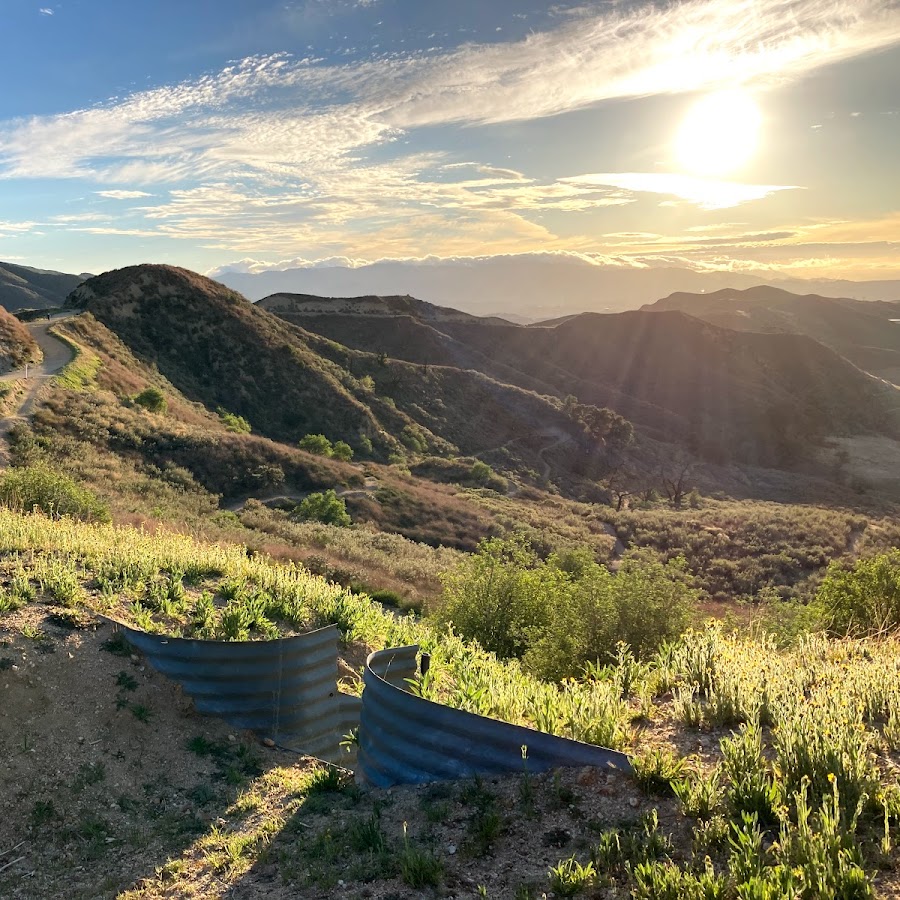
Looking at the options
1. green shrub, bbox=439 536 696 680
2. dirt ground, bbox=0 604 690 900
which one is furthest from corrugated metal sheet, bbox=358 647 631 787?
green shrub, bbox=439 536 696 680

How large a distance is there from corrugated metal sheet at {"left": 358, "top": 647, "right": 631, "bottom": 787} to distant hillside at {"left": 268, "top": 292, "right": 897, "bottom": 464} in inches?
3152

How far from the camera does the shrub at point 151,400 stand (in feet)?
124

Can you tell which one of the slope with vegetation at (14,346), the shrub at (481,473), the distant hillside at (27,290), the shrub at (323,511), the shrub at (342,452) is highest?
the distant hillside at (27,290)

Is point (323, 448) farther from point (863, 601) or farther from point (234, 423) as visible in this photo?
point (863, 601)

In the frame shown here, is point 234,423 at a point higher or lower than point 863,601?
higher

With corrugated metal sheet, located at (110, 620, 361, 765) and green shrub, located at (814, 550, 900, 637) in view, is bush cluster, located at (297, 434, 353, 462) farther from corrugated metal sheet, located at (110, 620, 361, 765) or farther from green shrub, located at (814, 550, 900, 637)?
corrugated metal sheet, located at (110, 620, 361, 765)

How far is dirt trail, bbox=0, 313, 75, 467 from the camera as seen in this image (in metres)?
25.6

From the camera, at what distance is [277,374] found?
5662cm

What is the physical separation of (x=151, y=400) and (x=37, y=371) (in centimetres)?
586

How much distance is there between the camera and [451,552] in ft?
90.3

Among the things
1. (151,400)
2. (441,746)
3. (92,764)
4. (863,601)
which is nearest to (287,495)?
(151,400)

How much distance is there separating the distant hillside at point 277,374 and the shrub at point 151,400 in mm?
10738

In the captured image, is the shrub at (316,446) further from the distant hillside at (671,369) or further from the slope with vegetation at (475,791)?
the distant hillside at (671,369)

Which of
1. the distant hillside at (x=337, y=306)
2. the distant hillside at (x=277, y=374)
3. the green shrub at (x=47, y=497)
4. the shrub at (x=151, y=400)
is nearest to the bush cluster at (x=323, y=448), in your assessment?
the distant hillside at (x=277, y=374)
